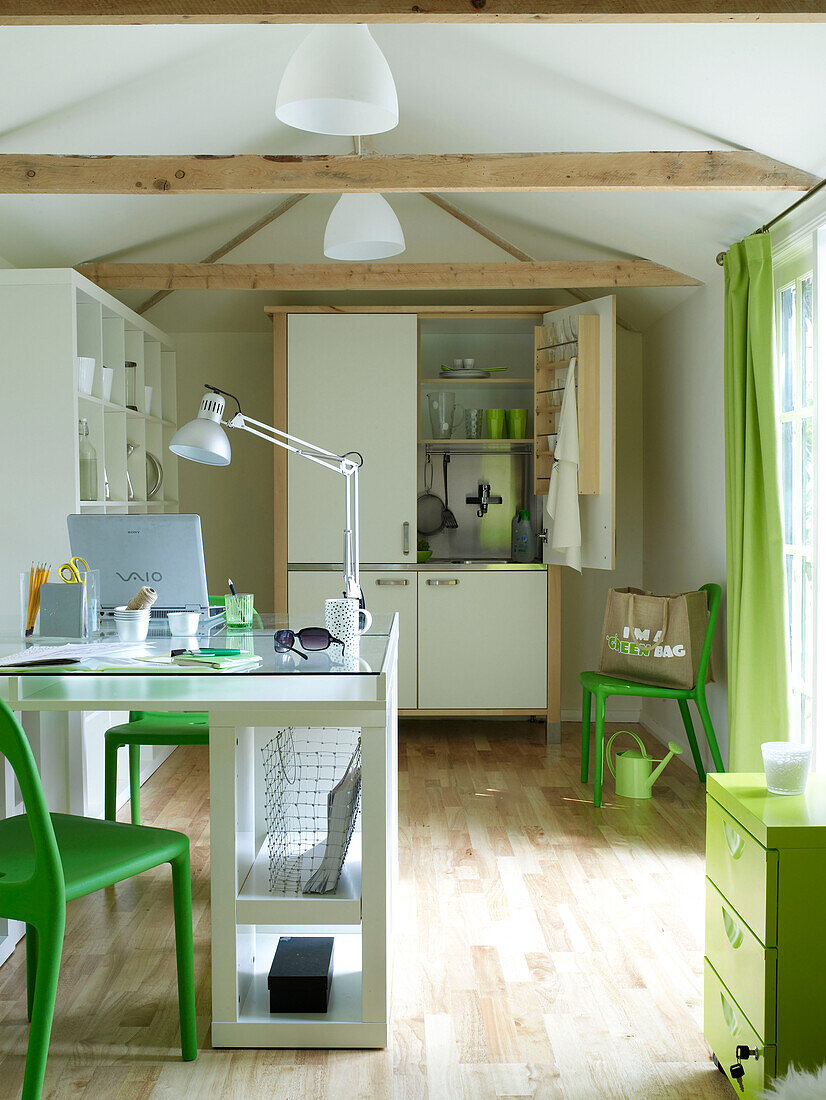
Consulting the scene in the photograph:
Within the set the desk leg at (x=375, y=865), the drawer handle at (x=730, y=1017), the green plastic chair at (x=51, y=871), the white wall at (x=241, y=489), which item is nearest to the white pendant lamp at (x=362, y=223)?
the white wall at (x=241, y=489)

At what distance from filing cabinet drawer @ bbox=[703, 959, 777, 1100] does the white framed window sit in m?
1.35

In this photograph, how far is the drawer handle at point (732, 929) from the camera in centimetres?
191

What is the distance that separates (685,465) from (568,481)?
0.60 meters

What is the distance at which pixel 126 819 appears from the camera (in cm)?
384

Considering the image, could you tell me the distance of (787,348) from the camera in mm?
3490

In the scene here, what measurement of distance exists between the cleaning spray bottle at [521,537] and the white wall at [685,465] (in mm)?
688

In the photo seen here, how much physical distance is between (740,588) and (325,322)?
2566mm

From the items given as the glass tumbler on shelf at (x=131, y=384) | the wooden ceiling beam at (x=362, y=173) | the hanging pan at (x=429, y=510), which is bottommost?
the hanging pan at (x=429, y=510)

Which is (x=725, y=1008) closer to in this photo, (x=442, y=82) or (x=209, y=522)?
(x=442, y=82)

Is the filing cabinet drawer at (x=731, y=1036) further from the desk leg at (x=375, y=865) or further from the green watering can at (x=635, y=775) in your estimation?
the green watering can at (x=635, y=775)

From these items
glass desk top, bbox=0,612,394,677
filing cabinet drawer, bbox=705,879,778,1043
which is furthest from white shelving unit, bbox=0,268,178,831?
filing cabinet drawer, bbox=705,879,778,1043

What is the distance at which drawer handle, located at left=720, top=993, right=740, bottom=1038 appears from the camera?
1.92 meters

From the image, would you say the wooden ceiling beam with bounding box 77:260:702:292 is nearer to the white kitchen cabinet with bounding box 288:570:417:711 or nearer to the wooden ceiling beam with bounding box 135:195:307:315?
the wooden ceiling beam with bounding box 135:195:307:315

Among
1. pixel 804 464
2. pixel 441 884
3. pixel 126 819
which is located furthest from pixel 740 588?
pixel 126 819
